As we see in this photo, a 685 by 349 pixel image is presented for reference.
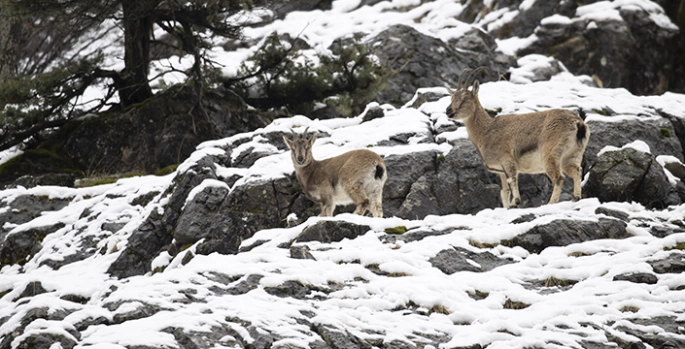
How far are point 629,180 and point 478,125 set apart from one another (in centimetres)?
→ 267

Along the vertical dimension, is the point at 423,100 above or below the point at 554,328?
above

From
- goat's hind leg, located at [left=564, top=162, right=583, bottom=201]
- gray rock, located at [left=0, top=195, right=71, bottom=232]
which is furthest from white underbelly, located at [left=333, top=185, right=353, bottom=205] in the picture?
gray rock, located at [left=0, top=195, right=71, bottom=232]

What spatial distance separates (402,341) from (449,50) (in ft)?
53.1

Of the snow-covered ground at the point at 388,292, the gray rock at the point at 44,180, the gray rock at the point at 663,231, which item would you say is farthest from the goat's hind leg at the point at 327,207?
the gray rock at the point at 44,180

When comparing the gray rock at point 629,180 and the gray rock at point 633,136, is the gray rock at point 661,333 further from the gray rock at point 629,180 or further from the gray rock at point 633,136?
the gray rock at point 633,136

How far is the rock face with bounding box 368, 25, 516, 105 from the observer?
2138 cm

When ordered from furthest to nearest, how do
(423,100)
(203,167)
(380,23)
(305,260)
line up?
(380,23), (423,100), (203,167), (305,260)

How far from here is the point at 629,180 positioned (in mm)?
11969

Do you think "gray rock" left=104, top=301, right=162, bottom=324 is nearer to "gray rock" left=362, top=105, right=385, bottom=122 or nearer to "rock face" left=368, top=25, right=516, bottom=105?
"gray rock" left=362, top=105, right=385, bottom=122

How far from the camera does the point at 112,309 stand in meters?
7.57

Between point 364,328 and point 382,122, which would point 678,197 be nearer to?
point 382,122

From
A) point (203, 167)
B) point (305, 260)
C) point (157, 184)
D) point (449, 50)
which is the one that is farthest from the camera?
point (449, 50)

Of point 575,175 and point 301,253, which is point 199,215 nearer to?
point 301,253

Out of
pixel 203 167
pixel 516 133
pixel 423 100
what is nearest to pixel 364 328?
pixel 516 133
